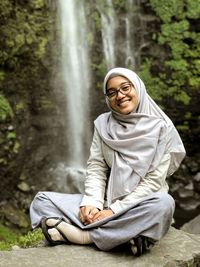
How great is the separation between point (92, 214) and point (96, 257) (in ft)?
0.96

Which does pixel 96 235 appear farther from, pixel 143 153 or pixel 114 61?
pixel 114 61

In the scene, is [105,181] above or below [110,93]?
below

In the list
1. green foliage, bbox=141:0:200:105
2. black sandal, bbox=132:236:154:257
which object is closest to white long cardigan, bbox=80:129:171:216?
black sandal, bbox=132:236:154:257

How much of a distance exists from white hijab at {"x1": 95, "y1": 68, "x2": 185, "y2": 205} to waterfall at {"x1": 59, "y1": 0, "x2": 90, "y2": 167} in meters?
5.94

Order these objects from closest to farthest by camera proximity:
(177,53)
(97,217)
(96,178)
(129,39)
Answer: (97,217) → (96,178) → (177,53) → (129,39)

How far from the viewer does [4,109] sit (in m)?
8.33

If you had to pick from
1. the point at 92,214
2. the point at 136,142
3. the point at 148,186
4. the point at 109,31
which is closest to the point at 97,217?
the point at 92,214

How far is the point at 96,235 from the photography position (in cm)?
322

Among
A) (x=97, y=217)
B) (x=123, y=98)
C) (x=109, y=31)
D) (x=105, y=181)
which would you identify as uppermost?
(x=123, y=98)

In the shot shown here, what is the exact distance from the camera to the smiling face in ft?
11.0

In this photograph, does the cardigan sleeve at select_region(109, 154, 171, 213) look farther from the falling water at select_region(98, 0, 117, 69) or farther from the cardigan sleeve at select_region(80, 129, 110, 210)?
the falling water at select_region(98, 0, 117, 69)

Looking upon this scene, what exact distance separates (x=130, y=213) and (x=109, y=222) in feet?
0.51

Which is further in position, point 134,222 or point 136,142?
point 136,142

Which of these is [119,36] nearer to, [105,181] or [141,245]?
[105,181]
